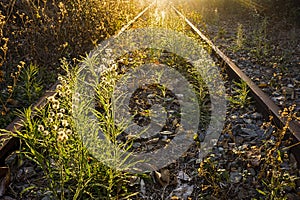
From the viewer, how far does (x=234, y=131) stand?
285 centimetres

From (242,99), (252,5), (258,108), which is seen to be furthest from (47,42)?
(252,5)

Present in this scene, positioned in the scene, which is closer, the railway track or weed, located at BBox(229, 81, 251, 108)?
the railway track

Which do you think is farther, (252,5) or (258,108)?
(252,5)

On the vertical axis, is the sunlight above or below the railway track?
above

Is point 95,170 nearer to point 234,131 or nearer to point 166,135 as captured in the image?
point 166,135

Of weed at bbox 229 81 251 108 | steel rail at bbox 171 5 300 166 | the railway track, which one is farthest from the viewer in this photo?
weed at bbox 229 81 251 108

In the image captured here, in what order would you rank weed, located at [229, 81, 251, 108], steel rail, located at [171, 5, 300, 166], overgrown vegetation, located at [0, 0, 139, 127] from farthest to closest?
1. overgrown vegetation, located at [0, 0, 139, 127]
2. weed, located at [229, 81, 251, 108]
3. steel rail, located at [171, 5, 300, 166]

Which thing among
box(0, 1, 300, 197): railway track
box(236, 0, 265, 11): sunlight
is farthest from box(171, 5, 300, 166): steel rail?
box(236, 0, 265, 11): sunlight

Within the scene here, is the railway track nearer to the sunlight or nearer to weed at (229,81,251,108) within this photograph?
weed at (229,81,251,108)

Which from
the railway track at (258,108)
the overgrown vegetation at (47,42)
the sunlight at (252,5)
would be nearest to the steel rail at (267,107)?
the railway track at (258,108)

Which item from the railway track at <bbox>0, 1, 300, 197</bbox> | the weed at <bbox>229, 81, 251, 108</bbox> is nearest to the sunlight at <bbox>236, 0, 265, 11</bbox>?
the railway track at <bbox>0, 1, 300, 197</bbox>

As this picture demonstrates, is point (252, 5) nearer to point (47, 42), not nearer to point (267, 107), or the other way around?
point (47, 42)

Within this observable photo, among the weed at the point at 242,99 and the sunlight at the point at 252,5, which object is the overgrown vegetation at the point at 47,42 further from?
the sunlight at the point at 252,5

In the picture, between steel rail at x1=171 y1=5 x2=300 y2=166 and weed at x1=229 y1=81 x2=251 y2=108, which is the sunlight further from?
weed at x1=229 y1=81 x2=251 y2=108
